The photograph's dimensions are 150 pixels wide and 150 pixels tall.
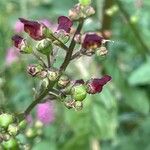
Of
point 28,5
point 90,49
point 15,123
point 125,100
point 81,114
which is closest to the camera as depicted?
point 90,49

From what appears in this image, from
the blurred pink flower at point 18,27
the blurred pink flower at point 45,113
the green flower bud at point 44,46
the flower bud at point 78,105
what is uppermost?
the blurred pink flower at point 18,27

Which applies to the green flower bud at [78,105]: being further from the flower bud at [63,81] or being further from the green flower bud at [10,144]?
the green flower bud at [10,144]

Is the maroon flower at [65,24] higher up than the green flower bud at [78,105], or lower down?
higher up

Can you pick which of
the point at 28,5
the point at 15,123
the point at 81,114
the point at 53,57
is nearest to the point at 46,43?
the point at 53,57

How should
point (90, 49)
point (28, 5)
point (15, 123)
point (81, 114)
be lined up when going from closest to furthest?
point (90, 49)
point (15, 123)
point (81, 114)
point (28, 5)

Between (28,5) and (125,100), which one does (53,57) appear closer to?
(125,100)

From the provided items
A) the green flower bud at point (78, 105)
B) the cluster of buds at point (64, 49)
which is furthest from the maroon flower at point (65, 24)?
the green flower bud at point (78, 105)
